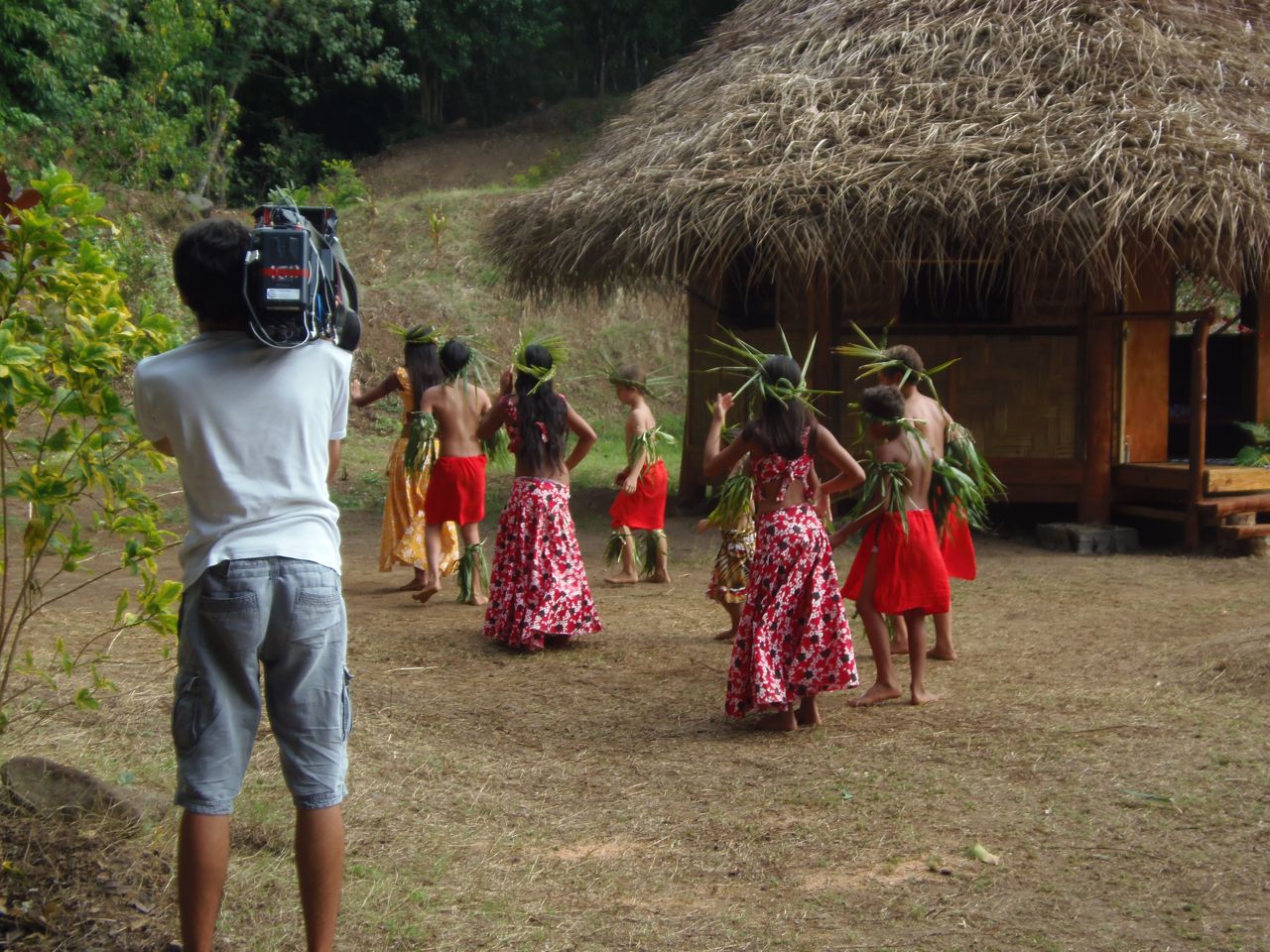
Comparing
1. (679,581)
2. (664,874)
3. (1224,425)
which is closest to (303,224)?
(664,874)

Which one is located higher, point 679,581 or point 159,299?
point 159,299

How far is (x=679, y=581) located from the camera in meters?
8.83

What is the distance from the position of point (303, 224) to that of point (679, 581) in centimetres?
622

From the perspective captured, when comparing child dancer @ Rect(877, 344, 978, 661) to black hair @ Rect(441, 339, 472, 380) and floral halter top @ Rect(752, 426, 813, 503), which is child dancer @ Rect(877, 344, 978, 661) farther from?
black hair @ Rect(441, 339, 472, 380)

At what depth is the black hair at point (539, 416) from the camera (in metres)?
6.51

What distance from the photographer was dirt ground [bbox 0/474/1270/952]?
3307 millimetres

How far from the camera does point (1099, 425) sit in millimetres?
10281

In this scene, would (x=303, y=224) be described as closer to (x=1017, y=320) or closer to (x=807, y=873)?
(x=807, y=873)

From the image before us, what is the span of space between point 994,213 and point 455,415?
4151 millimetres

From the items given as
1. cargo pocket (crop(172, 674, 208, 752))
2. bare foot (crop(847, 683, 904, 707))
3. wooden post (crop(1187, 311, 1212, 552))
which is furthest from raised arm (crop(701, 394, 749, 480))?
wooden post (crop(1187, 311, 1212, 552))

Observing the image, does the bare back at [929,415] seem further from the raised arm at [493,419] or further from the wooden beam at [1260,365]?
the wooden beam at [1260,365]

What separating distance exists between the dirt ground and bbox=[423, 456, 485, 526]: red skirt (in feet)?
3.04

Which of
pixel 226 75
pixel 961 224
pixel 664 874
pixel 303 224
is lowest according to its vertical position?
pixel 664 874

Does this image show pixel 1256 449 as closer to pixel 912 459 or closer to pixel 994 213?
pixel 994 213
